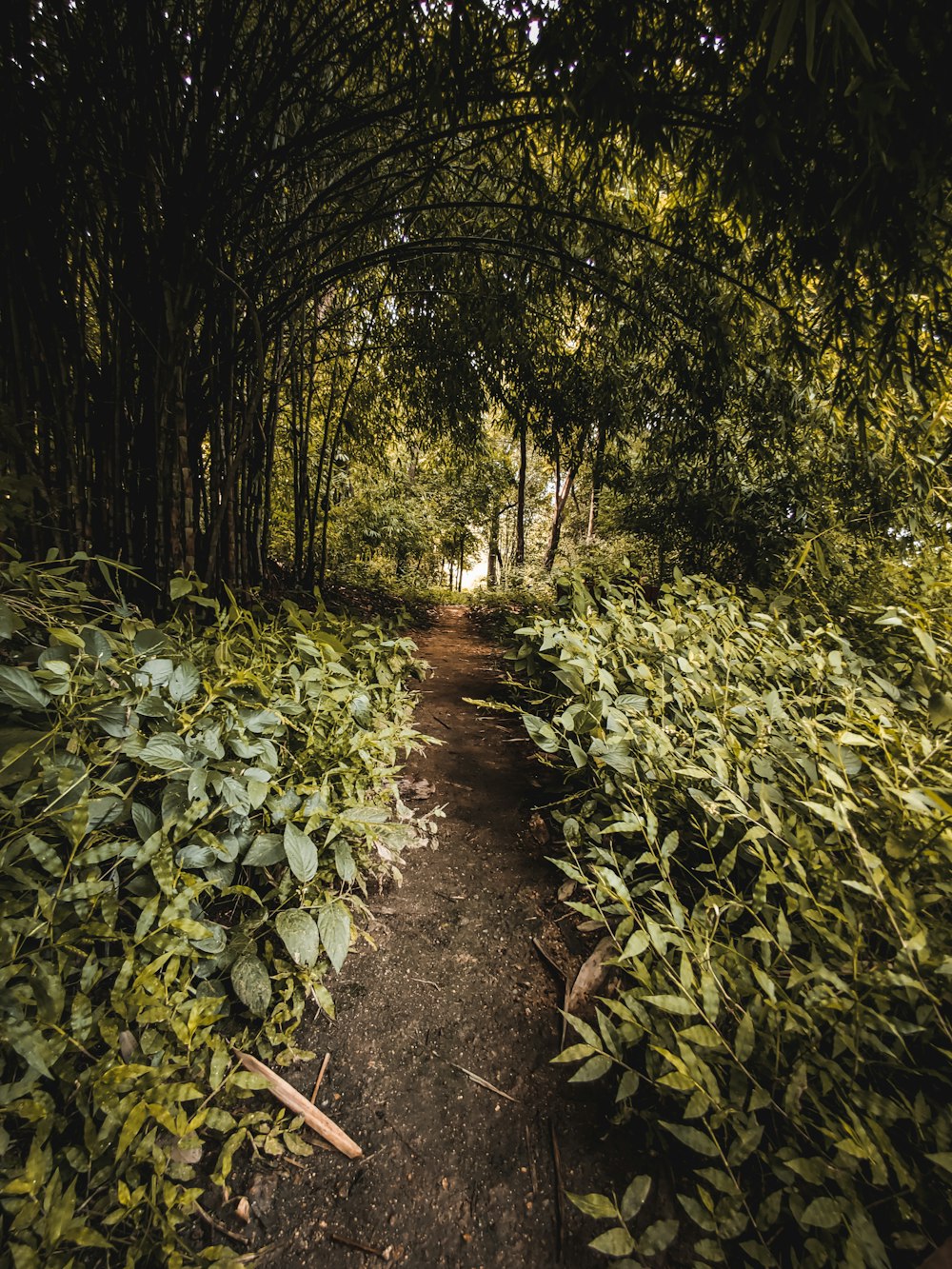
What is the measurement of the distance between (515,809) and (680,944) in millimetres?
954

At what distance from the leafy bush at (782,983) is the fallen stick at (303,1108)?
0.46 meters

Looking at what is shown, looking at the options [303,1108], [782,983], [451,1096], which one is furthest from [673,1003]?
[303,1108]

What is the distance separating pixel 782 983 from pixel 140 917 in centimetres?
127

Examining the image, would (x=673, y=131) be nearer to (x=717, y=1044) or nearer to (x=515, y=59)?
(x=515, y=59)

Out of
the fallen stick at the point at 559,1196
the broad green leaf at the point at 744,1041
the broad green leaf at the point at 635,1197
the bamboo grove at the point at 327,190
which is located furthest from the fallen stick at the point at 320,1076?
the bamboo grove at the point at 327,190

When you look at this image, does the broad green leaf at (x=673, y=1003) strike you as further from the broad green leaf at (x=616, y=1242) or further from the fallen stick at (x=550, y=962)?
the fallen stick at (x=550, y=962)

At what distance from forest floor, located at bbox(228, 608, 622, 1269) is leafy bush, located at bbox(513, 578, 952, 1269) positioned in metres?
0.13

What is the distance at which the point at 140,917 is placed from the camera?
876 mm

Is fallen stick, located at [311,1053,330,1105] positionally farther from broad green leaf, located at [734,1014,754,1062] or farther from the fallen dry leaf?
broad green leaf, located at [734,1014,754,1062]

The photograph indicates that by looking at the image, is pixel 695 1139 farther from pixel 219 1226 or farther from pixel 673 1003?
pixel 219 1226

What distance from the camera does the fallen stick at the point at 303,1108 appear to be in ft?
2.93

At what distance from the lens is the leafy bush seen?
0.71 metres

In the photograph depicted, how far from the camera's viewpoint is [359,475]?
24.6 feet

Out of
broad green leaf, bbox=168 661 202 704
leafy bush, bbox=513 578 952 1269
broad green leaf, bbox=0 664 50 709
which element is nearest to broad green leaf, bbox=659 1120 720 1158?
leafy bush, bbox=513 578 952 1269
